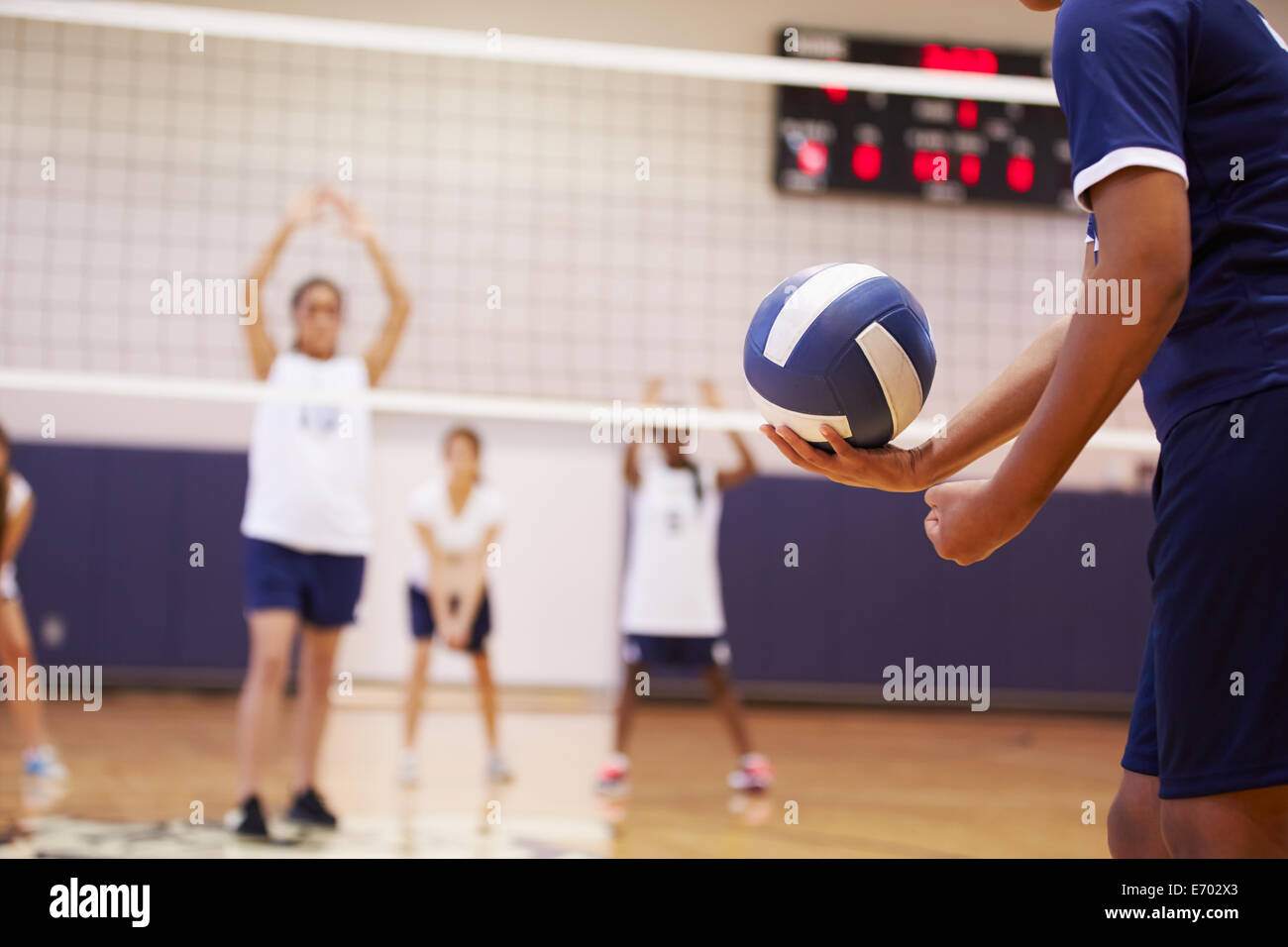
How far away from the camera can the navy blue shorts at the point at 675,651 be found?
17.0ft

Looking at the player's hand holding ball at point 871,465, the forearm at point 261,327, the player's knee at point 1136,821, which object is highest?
the forearm at point 261,327

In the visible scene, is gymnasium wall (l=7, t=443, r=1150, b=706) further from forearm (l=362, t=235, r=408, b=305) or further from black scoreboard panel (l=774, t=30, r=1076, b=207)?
forearm (l=362, t=235, r=408, b=305)

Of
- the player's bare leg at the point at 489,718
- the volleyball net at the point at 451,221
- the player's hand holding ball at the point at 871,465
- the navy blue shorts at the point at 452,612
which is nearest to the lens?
the player's hand holding ball at the point at 871,465

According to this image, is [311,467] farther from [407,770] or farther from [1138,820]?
[1138,820]

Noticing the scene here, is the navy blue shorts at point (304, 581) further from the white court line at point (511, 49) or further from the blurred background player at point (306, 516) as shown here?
the white court line at point (511, 49)

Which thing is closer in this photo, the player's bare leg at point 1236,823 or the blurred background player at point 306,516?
the player's bare leg at point 1236,823

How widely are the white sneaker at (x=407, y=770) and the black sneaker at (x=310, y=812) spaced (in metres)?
0.99

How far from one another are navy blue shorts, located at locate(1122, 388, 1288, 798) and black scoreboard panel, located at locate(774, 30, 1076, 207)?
687cm

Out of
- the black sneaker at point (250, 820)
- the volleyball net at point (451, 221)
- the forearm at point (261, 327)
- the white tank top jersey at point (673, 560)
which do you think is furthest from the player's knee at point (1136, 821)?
the volleyball net at point (451, 221)

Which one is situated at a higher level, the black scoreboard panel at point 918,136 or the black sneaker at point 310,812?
the black scoreboard panel at point 918,136

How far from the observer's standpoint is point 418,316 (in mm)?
8086

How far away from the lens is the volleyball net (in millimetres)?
7801

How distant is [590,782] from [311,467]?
203cm
